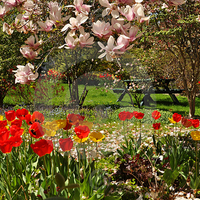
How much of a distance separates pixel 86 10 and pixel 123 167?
1704 mm

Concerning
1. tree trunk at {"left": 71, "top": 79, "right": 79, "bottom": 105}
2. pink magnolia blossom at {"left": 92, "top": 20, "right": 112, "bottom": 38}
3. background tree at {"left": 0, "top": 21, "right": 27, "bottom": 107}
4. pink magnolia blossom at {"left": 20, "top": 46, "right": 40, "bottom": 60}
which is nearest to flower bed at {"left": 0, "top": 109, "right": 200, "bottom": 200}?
pink magnolia blossom at {"left": 20, "top": 46, "right": 40, "bottom": 60}

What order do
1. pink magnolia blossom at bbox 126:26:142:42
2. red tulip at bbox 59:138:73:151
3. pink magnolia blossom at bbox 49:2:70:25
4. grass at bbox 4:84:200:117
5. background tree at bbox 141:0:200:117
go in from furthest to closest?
grass at bbox 4:84:200:117, background tree at bbox 141:0:200:117, red tulip at bbox 59:138:73:151, pink magnolia blossom at bbox 49:2:70:25, pink magnolia blossom at bbox 126:26:142:42

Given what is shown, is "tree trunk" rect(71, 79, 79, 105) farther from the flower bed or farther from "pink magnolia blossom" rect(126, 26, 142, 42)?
"pink magnolia blossom" rect(126, 26, 142, 42)

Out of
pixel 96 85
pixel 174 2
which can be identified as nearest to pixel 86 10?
pixel 174 2

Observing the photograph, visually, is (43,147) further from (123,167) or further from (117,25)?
(123,167)

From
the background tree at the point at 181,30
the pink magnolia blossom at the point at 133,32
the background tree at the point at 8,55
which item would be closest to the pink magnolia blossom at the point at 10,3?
the pink magnolia blossom at the point at 133,32

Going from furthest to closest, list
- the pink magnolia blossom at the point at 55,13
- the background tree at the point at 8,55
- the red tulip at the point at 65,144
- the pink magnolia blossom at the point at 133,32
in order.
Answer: the background tree at the point at 8,55 → the red tulip at the point at 65,144 → the pink magnolia blossom at the point at 55,13 → the pink magnolia blossom at the point at 133,32

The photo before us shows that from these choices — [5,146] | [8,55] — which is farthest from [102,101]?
[5,146]

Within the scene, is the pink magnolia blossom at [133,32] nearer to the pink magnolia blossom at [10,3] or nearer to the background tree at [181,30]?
the pink magnolia blossom at [10,3]

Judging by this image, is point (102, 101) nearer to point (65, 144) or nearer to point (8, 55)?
point (8, 55)

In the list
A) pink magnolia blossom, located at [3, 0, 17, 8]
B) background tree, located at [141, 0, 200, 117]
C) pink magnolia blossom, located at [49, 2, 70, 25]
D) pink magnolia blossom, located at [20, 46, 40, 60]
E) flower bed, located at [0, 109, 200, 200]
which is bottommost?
flower bed, located at [0, 109, 200, 200]

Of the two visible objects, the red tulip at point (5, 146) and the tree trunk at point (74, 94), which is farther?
the tree trunk at point (74, 94)

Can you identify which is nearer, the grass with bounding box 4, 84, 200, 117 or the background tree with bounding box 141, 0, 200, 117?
the background tree with bounding box 141, 0, 200, 117

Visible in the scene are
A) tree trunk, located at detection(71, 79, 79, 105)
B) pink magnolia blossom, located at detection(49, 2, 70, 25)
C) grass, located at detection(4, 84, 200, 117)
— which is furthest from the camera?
grass, located at detection(4, 84, 200, 117)
